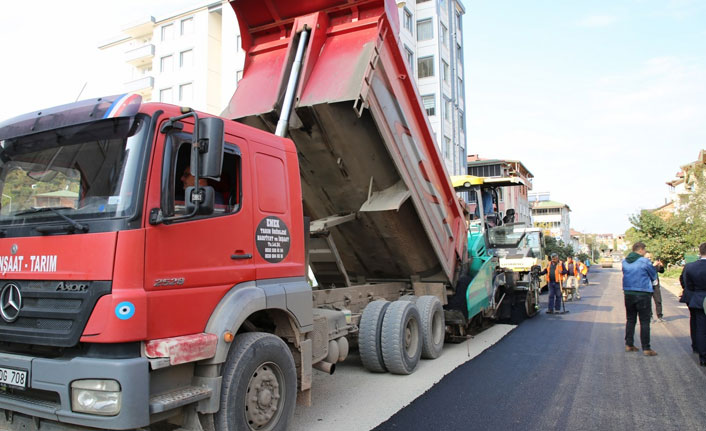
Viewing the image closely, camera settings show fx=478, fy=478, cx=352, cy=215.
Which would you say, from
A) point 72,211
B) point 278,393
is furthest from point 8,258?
point 278,393

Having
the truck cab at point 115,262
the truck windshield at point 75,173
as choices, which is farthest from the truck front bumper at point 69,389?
the truck windshield at point 75,173

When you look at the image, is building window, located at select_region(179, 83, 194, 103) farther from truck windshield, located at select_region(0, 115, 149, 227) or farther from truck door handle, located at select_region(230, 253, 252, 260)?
truck door handle, located at select_region(230, 253, 252, 260)

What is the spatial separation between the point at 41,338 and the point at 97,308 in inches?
18.7

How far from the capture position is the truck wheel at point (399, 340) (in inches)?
229

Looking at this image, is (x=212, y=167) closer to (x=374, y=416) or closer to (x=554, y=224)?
(x=374, y=416)

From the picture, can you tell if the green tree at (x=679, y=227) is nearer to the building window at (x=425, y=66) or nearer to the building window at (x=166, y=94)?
the building window at (x=425, y=66)

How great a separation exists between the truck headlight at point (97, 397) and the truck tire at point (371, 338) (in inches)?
141

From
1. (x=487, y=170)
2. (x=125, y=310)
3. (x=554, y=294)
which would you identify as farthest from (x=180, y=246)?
(x=487, y=170)

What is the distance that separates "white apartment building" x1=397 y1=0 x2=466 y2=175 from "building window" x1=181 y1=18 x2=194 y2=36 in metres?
14.0

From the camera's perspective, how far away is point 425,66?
100 feet

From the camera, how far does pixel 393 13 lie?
18.1ft

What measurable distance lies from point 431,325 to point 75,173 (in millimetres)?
5005

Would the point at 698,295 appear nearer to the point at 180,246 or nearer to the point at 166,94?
the point at 180,246

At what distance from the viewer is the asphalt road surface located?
4.41m
